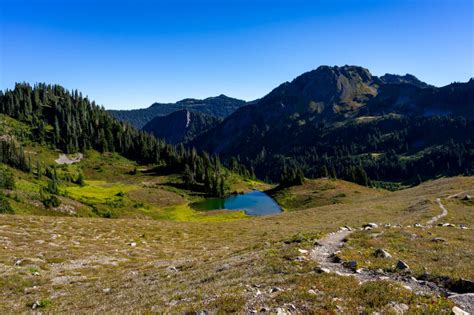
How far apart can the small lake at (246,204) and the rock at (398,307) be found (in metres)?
105

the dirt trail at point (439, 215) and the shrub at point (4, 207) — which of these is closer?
the dirt trail at point (439, 215)

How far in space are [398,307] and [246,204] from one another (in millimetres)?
127339

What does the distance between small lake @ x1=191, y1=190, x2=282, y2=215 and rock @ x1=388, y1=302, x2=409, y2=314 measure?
10462cm

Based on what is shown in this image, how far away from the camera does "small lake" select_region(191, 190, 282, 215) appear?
122438 mm

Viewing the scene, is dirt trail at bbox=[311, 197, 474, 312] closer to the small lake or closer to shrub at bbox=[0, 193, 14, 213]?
shrub at bbox=[0, 193, 14, 213]

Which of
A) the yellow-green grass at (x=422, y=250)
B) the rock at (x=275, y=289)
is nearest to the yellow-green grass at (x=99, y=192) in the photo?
the yellow-green grass at (x=422, y=250)

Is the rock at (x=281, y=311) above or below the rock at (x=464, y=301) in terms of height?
above

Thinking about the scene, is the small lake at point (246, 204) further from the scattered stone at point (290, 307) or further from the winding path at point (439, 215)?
the scattered stone at point (290, 307)

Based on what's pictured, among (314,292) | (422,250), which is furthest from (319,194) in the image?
(314,292)

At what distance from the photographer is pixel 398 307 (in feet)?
40.4

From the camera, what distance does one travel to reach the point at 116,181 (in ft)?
577

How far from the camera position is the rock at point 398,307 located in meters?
12.0

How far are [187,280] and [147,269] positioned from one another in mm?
8060

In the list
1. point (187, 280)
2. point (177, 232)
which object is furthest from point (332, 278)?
point (177, 232)
